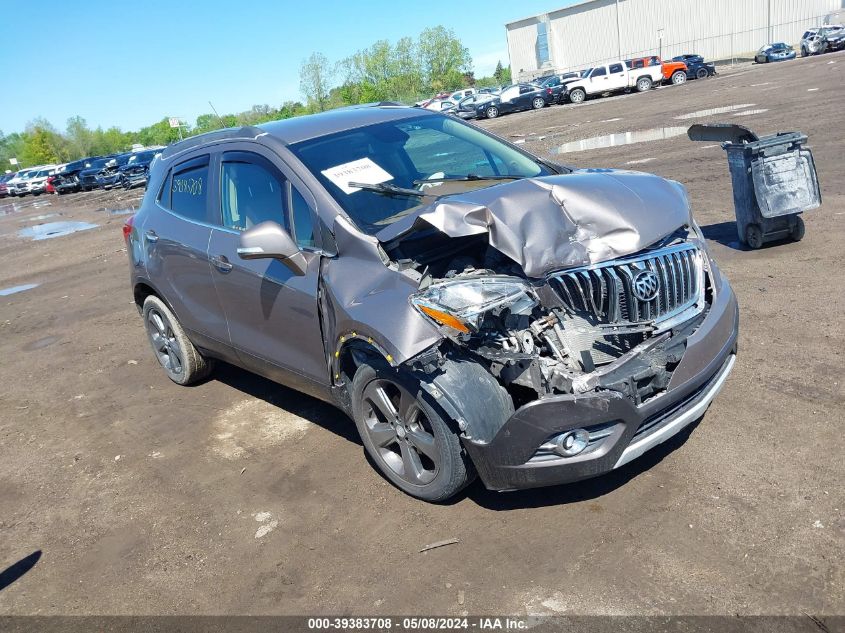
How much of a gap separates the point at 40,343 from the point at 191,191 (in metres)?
4.20

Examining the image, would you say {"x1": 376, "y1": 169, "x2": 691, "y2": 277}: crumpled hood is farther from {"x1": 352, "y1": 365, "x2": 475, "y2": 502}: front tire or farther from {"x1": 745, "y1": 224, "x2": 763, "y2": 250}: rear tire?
{"x1": 745, "y1": 224, "x2": 763, "y2": 250}: rear tire

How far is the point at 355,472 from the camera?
439cm

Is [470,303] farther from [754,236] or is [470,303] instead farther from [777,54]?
[777,54]

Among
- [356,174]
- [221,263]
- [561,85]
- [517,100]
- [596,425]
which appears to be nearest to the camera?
[596,425]

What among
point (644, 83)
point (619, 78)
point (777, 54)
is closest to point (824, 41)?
point (777, 54)

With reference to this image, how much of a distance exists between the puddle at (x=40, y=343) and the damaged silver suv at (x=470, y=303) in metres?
4.55

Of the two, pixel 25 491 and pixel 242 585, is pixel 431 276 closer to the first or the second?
pixel 242 585

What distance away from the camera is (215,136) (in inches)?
205

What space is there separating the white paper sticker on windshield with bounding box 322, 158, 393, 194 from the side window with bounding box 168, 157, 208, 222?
1280 mm

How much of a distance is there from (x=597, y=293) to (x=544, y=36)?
77345 millimetres

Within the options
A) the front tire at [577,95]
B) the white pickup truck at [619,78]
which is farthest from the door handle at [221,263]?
the front tire at [577,95]

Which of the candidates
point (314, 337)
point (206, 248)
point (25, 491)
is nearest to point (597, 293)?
point (314, 337)

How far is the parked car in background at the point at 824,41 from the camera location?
43844 mm

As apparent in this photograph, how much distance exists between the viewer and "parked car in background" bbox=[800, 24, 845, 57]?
43.8 m
